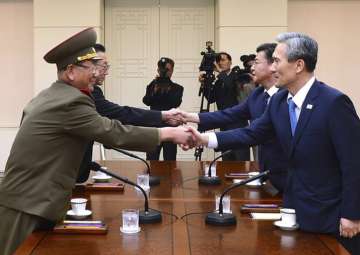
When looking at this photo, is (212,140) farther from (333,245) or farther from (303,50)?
(333,245)

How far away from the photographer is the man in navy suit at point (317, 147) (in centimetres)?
220

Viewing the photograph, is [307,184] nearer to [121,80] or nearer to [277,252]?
[277,252]

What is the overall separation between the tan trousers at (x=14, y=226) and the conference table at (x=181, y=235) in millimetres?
57

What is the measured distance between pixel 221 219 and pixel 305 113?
56 cm

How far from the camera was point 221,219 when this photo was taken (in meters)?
2.29

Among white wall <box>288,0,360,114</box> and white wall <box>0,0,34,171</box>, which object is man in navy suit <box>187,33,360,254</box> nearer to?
white wall <box>288,0,360,114</box>

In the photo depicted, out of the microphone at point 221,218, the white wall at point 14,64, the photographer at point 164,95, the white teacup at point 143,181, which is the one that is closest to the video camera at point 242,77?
the photographer at point 164,95

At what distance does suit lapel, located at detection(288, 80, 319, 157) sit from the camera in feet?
7.63

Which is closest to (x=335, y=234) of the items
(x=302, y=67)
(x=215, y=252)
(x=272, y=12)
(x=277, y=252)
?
(x=277, y=252)

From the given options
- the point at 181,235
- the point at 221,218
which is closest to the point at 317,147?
the point at 221,218

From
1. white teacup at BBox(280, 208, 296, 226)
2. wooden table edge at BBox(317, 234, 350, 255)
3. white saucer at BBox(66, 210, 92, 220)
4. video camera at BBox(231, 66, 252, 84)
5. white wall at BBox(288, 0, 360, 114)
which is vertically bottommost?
wooden table edge at BBox(317, 234, 350, 255)

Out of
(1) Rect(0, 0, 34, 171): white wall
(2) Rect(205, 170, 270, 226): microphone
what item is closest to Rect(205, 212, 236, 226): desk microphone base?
(2) Rect(205, 170, 270, 226): microphone

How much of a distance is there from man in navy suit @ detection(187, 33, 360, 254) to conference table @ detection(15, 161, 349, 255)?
0.36ft

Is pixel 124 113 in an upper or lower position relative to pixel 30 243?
upper
